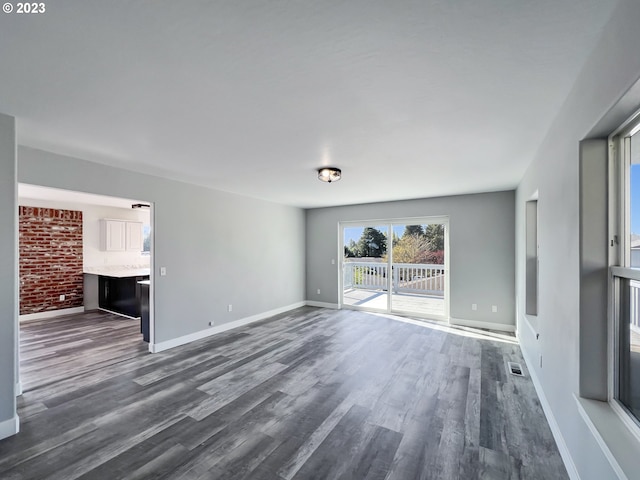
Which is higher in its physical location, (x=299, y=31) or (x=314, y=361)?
A: (x=299, y=31)

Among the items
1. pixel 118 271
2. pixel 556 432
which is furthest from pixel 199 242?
pixel 556 432

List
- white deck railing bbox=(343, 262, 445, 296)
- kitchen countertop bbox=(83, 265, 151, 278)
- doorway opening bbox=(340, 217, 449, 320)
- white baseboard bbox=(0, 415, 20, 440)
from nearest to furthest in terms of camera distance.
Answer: white baseboard bbox=(0, 415, 20, 440), kitchen countertop bbox=(83, 265, 151, 278), doorway opening bbox=(340, 217, 449, 320), white deck railing bbox=(343, 262, 445, 296)

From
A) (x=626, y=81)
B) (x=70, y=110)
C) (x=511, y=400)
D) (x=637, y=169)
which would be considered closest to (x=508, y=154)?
(x=637, y=169)

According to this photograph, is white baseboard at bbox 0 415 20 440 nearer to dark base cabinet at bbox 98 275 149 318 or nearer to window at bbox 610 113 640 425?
dark base cabinet at bbox 98 275 149 318

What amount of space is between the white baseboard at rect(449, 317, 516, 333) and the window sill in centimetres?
364

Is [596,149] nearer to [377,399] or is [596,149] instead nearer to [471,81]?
[471,81]

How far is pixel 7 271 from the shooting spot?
2.14 meters

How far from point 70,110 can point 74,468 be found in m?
2.43

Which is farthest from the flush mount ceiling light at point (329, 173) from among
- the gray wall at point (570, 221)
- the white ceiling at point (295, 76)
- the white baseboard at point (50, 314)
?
the white baseboard at point (50, 314)

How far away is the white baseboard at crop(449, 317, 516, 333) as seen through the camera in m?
4.69

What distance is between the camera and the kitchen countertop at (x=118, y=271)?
5498 millimetres

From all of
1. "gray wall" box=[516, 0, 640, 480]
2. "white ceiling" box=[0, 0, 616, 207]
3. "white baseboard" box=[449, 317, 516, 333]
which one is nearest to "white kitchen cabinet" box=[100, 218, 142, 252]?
"white ceiling" box=[0, 0, 616, 207]

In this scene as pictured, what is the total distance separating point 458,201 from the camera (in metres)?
5.15

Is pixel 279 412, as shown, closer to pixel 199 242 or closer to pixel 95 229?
pixel 199 242
